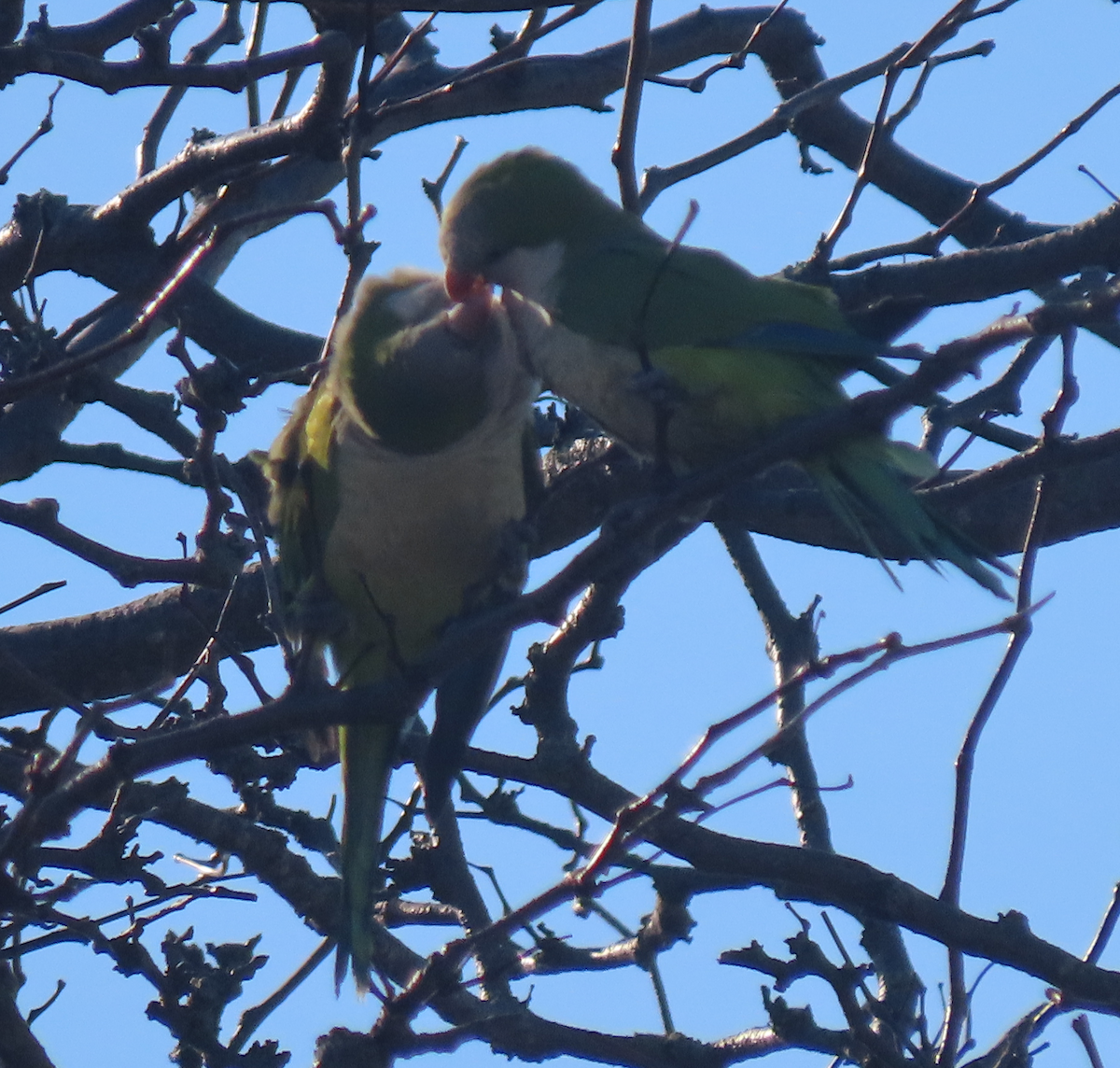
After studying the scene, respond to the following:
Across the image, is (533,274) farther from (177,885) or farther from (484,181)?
(177,885)

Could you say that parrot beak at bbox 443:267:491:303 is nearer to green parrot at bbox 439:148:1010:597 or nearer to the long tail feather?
green parrot at bbox 439:148:1010:597

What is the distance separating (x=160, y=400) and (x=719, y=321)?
1.57m

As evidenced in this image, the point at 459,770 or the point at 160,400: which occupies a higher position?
the point at 160,400

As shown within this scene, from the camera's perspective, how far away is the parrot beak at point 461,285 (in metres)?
3.78

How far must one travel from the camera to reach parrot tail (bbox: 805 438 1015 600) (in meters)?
2.83

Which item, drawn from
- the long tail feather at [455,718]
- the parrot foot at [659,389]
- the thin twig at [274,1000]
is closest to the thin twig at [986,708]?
the parrot foot at [659,389]

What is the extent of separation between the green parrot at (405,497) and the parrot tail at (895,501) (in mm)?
864

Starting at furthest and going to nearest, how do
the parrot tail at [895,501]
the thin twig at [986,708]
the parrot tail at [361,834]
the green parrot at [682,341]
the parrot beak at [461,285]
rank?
1. the parrot beak at [461,285]
2. the parrot tail at [361,834]
3. the green parrot at [682,341]
4. the parrot tail at [895,501]
5. the thin twig at [986,708]

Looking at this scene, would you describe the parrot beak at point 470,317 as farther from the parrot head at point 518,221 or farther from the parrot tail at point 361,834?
the parrot tail at point 361,834

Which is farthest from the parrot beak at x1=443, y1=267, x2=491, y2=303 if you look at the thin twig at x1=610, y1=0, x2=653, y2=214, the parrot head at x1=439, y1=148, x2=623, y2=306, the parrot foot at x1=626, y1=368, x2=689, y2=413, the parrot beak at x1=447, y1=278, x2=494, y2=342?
the parrot foot at x1=626, y1=368, x2=689, y2=413

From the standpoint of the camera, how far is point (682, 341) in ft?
10.9

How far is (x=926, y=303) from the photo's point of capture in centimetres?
288

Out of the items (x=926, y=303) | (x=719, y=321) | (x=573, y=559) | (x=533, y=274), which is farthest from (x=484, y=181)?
(x=573, y=559)

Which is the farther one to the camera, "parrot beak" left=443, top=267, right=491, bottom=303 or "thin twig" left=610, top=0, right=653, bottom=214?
"parrot beak" left=443, top=267, right=491, bottom=303
